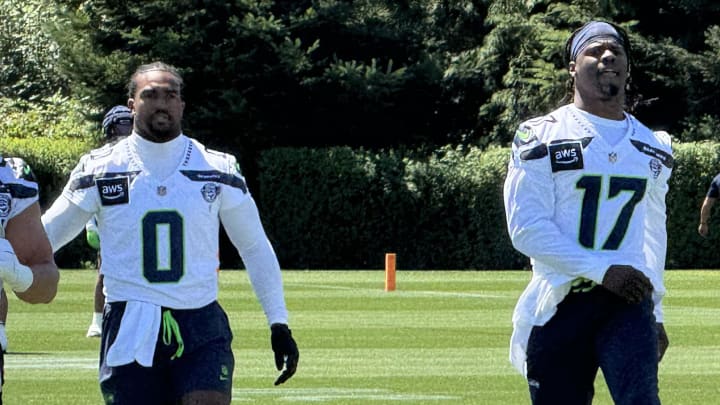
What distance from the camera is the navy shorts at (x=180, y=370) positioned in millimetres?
6770

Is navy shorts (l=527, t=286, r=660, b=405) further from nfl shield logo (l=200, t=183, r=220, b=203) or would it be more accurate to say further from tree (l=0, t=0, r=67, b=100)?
tree (l=0, t=0, r=67, b=100)

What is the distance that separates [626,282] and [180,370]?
1.80 meters

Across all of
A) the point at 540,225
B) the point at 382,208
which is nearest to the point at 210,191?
the point at 540,225

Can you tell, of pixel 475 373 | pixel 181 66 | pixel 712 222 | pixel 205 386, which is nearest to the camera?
pixel 205 386

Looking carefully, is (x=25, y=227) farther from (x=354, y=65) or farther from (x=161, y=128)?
(x=354, y=65)

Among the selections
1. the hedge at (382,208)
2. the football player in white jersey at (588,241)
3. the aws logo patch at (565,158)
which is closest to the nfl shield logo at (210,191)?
the football player in white jersey at (588,241)

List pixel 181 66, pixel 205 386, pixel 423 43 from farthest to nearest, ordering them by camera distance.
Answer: pixel 423 43
pixel 181 66
pixel 205 386

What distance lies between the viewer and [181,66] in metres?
37.2

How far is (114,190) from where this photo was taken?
704 centimetres

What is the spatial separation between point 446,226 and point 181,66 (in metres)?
6.78

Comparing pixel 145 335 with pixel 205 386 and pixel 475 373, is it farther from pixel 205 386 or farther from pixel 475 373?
pixel 475 373

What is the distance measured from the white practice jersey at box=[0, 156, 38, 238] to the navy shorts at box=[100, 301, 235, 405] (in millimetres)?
921

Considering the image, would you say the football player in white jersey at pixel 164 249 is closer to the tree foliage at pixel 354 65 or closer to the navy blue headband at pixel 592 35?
the navy blue headband at pixel 592 35

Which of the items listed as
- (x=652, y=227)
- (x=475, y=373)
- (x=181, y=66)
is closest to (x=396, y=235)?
(x=181, y=66)
